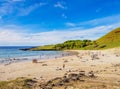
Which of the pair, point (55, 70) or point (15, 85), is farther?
point (55, 70)

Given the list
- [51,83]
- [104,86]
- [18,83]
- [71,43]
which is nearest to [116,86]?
[104,86]

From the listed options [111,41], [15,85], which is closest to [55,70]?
[15,85]

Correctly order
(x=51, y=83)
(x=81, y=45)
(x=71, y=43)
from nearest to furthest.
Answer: (x=51, y=83) < (x=81, y=45) < (x=71, y=43)

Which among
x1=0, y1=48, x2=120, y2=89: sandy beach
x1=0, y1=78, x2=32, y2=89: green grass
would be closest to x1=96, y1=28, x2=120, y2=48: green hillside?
x1=0, y1=48, x2=120, y2=89: sandy beach

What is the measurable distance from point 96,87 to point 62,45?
555 feet

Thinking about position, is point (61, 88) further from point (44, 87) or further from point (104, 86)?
point (104, 86)

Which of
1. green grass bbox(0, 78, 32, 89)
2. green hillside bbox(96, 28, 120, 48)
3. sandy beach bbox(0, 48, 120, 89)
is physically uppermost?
green hillside bbox(96, 28, 120, 48)

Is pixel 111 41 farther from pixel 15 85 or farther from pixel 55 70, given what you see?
pixel 15 85

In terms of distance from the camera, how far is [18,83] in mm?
16000

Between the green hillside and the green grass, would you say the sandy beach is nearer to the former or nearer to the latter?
the green grass

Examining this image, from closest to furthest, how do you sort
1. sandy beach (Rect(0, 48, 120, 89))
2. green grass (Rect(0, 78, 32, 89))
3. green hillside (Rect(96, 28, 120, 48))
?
green grass (Rect(0, 78, 32, 89))
sandy beach (Rect(0, 48, 120, 89))
green hillside (Rect(96, 28, 120, 48))

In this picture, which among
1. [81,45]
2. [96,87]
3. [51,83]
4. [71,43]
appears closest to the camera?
[96,87]

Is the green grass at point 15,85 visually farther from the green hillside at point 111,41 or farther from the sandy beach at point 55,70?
the green hillside at point 111,41

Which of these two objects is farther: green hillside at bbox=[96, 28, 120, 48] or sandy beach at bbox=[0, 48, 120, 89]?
green hillside at bbox=[96, 28, 120, 48]
